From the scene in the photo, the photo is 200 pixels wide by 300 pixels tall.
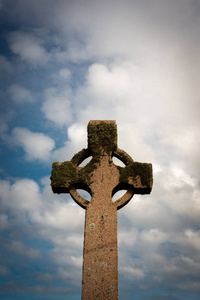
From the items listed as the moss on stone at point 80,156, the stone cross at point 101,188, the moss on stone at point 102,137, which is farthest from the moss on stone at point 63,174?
the moss on stone at point 102,137

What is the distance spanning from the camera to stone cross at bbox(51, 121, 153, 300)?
15.1ft

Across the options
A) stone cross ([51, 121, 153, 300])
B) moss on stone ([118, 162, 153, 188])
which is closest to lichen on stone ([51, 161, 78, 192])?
stone cross ([51, 121, 153, 300])

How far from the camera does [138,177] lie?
5676 millimetres

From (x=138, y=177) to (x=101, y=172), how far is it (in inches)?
31.7

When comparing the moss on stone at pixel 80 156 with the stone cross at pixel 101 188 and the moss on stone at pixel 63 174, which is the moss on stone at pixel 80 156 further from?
the moss on stone at pixel 63 174

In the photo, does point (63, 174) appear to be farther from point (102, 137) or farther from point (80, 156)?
point (102, 137)

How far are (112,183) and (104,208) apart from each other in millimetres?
580

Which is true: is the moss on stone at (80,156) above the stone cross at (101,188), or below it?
above

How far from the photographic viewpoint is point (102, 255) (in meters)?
4.79

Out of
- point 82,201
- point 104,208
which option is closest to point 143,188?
point 104,208

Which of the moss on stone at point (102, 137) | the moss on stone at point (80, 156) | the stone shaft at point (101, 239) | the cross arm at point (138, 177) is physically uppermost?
the moss on stone at point (102, 137)

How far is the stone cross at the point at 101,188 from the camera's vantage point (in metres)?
4.61

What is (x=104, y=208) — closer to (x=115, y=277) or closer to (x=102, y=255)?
(x=102, y=255)

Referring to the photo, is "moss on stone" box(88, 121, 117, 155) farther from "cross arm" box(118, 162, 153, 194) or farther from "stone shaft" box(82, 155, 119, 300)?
"cross arm" box(118, 162, 153, 194)
